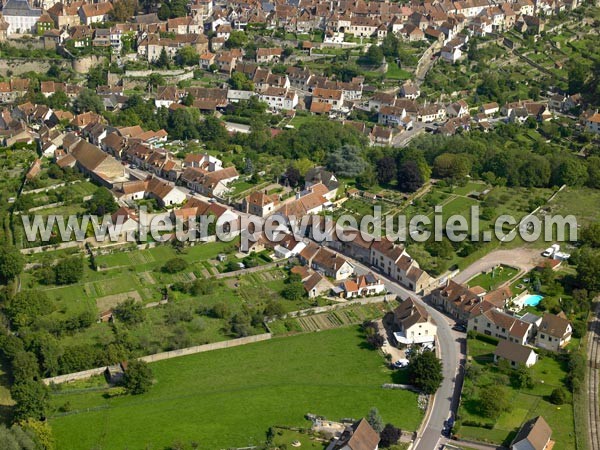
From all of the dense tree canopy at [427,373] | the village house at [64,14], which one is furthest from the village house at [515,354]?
the village house at [64,14]

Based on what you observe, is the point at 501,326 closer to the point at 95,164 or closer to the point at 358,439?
the point at 358,439

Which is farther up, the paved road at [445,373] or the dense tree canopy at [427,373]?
the dense tree canopy at [427,373]

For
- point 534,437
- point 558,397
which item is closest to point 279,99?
point 558,397

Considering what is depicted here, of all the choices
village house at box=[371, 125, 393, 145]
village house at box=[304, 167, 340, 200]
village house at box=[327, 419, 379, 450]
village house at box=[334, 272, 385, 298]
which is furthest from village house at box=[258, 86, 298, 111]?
village house at box=[327, 419, 379, 450]

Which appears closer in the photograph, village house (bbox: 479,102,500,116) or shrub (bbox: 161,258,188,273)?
shrub (bbox: 161,258,188,273)

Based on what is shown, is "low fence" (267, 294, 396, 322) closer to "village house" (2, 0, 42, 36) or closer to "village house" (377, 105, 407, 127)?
"village house" (377, 105, 407, 127)

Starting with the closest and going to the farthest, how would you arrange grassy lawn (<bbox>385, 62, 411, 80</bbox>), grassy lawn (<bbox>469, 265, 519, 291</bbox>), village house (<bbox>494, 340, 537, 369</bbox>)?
village house (<bbox>494, 340, 537, 369</bbox>) → grassy lawn (<bbox>469, 265, 519, 291</bbox>) → grassy lawn (<bbox>385, 62, 411, 80</bbox>)

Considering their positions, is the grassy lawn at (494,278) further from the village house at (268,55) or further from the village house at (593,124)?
the village house at (268,55)
